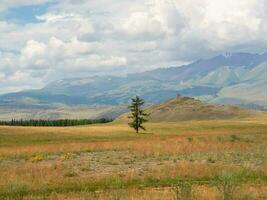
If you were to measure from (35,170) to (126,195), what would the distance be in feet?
46.2

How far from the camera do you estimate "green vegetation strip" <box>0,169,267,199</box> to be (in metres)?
22.0

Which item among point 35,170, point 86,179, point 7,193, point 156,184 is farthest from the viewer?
point 35,170

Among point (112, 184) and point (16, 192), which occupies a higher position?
point (16, 192)

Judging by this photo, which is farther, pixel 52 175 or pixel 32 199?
pixel 52 175

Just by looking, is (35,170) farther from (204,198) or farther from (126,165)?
(204,198)

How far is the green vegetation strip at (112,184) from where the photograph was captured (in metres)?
22.0

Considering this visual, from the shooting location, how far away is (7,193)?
21.9 metres

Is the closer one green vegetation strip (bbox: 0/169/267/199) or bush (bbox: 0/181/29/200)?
bush (bbox: 0/181/29/200)

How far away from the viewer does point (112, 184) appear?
25.4 metres

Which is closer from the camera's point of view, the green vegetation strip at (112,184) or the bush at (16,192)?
the bush at (16,192)

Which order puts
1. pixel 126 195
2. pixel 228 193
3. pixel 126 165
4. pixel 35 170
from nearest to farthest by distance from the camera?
1. pixel 228 193
2. pixel 126 195
3. pixel 35 170
4. pixel 126 165

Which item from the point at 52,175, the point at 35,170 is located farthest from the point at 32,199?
the point at 35,170

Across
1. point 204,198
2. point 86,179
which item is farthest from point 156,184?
point 204,198

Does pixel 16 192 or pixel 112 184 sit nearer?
pixel 16 192
